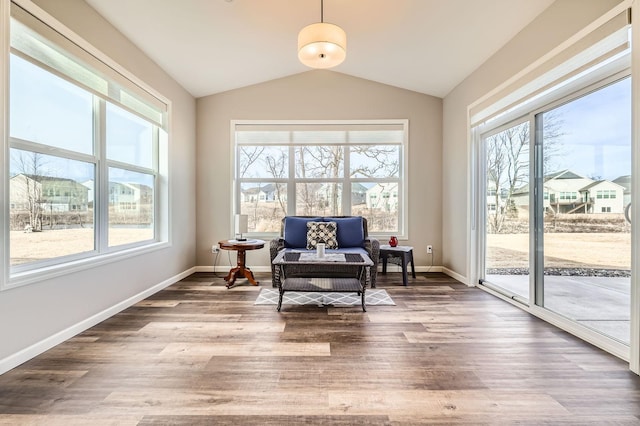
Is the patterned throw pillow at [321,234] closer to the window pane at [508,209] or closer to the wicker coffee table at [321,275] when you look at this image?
the wicker coffee table at [321,275]

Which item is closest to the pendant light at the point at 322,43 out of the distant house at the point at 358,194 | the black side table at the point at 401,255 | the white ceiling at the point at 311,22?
the white ceiling at the point at 311,22

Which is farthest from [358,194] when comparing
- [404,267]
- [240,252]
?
[240,252]

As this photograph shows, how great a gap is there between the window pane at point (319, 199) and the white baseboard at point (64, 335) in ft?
7.78

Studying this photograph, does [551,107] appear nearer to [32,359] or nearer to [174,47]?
[174,47]

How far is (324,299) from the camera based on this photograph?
3.38 meters

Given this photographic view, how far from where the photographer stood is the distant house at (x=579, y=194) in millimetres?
2236

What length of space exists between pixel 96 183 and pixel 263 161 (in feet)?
8.07

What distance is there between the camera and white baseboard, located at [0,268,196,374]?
1935mm

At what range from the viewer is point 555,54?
2.54 meters

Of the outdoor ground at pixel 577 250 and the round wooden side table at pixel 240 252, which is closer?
the outdoor ground at pixel 577 250

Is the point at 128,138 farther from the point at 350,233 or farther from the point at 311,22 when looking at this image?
the point at 350,233

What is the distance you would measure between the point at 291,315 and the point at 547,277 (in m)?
2.42

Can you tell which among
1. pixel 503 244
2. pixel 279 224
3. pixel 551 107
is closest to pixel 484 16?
pixel 551 107

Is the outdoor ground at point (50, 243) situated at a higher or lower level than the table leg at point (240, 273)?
higher
